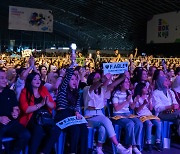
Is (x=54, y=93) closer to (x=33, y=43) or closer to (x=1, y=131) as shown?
(x=1, y=131)

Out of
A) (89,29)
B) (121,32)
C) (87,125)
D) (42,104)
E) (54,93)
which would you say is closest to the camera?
(42,104)

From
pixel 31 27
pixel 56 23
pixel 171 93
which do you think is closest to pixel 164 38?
pixel 31 27

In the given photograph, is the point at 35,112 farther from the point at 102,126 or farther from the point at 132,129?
the point at 132,129

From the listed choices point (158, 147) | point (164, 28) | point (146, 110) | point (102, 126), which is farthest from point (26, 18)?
point (102, 126)

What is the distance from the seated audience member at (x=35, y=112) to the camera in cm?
456

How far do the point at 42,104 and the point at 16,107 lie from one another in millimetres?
354

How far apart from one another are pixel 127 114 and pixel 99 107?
553 mm

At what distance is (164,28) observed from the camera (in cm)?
2362

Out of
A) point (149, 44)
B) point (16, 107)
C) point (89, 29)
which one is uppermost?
point (89, 29)

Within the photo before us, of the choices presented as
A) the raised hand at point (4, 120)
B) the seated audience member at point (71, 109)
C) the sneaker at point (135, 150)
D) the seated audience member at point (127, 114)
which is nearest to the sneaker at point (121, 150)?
the seated audience member at point (127, 114)

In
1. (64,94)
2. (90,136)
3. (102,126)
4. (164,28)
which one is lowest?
(90,136)

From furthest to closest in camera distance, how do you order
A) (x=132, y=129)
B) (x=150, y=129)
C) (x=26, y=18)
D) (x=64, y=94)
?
(x=26, y=18)
(x=150, y=129)
(x=132, y=129)
(x=64, y=94)

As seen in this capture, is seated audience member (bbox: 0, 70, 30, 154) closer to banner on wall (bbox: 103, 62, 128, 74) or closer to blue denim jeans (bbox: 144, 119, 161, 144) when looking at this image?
banner on wall (bbox: 103, 62, 128, 74)

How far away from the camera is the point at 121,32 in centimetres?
2944
